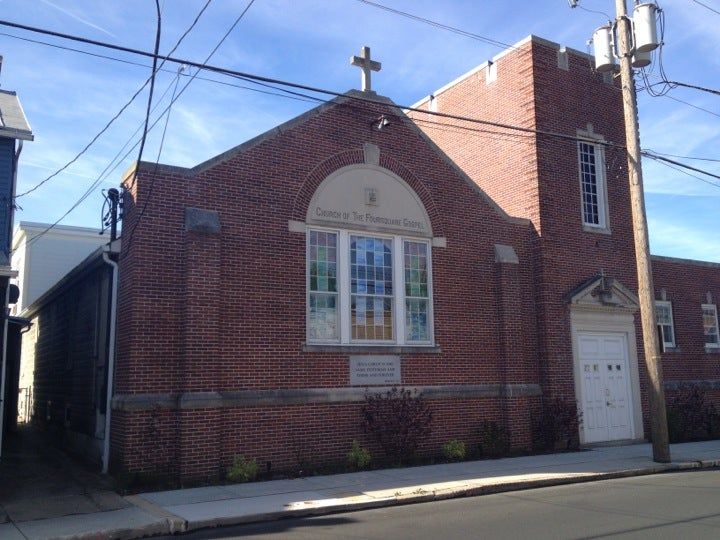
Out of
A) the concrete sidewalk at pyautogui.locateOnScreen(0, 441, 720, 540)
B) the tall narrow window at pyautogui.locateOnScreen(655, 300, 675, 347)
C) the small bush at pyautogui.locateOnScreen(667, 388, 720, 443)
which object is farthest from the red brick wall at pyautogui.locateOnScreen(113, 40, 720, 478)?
the concrete sidewalk at pyautogui.locateOnScreen(0, 441, 720, 540)

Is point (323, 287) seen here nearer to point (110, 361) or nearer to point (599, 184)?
point (110, 361)

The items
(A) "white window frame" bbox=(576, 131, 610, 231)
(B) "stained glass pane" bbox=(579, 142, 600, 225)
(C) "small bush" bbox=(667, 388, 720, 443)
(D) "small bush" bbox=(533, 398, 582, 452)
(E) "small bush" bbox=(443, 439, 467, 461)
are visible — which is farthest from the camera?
(C) "small bush" bbox=(667, 388, 720, 443)

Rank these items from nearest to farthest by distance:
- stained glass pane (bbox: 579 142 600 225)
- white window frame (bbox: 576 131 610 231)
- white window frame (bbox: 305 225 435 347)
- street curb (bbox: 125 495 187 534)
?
street curb (bbox: 125 495 187 534) → white window frame (bbox: 305 225 435 347) → white window frame (bbox: 576 131 610 231) → stained glass pane (bbox: 579 142 600 225)

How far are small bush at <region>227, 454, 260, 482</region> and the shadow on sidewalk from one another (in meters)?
2.01

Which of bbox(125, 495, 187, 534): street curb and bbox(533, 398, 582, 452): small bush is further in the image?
bbox(533, 398, 582, 452): small bush

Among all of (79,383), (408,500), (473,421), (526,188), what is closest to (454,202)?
(526,188)

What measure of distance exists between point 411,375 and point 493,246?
391cm

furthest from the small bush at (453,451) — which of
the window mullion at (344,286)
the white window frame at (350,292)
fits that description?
the window mullion at (344,286)

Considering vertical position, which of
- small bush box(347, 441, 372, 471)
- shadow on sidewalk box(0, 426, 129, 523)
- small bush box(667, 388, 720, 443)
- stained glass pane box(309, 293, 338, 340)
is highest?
stained glass pane box(309, 293, 338, 340)

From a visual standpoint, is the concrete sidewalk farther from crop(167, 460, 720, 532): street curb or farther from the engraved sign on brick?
the engraved sign on brick

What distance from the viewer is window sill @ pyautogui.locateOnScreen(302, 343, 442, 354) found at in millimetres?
14109

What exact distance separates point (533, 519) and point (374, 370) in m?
5.79

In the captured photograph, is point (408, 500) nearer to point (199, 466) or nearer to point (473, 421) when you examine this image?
point (199, 466)

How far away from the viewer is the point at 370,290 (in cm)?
1500
